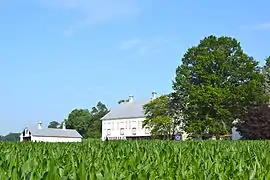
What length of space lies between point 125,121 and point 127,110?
365 cm

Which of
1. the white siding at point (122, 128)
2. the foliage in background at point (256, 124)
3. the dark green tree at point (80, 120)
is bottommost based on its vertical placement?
the foliage in background at point (256, 124)

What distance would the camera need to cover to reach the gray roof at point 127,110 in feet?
366

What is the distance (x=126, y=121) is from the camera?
112438mm

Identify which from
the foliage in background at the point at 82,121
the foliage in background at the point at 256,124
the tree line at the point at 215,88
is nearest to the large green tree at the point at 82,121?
the foliage in background at the point at 82,121

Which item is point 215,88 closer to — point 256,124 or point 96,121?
point 256,124

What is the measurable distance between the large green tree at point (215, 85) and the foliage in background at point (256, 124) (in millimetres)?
5862

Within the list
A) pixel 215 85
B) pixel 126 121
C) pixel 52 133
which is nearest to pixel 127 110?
pixel 126 121

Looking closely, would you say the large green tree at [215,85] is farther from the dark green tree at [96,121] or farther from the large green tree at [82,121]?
the large green tree at [82,121]

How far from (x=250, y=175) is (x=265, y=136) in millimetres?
50218

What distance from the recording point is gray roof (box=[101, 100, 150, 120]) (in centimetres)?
Answer: 11156

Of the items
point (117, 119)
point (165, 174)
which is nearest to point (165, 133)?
point (117, 119)

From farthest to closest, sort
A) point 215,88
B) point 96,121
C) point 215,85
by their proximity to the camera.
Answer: point 96,121 < point 215,85 < point 215,88

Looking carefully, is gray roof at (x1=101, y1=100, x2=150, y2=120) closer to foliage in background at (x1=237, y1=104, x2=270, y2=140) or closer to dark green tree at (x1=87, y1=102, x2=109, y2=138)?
dark green tree at (x1=87, y1=102, x2=109, y2=138)

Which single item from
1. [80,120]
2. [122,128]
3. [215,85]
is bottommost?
[122,128]
